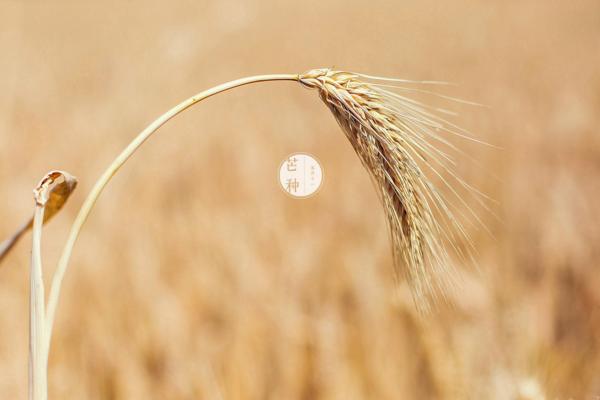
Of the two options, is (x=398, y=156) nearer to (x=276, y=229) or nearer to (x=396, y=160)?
(x=396, y=160)

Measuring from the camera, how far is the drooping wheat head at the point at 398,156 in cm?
49

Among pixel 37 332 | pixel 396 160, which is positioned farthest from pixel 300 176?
pixel 37 332

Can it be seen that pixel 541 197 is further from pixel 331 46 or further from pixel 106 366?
pixel 331 46

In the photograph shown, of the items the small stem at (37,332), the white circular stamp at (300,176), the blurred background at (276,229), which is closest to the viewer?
the small stem at (37,332)

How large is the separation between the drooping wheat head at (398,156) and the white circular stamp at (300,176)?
0.15ft

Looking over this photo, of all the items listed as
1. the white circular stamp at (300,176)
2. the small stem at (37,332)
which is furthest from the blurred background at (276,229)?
the small stem at (37,332)

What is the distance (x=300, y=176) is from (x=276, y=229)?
1.43 m

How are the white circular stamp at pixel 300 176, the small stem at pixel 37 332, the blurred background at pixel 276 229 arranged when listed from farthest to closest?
the blurred background at pixel 276 229 < the white circular stamp at pixel 300 176 < the small stem at pixel 37 332

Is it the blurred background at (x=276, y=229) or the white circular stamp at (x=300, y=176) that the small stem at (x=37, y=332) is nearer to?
the white circular stamp at (x=300, y=176)

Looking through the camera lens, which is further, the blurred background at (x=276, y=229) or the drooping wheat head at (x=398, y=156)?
the blurred background at (x=276, y=229)

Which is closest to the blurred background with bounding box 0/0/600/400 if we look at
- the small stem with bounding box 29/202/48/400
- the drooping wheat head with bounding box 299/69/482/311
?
the drooping wheat head with bounding box 299/69/482/311

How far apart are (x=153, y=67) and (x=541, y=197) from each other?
2.16m

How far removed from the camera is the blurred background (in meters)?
1.32

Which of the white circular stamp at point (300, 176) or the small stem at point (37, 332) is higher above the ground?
the white circular stamp at point (300, 176)
